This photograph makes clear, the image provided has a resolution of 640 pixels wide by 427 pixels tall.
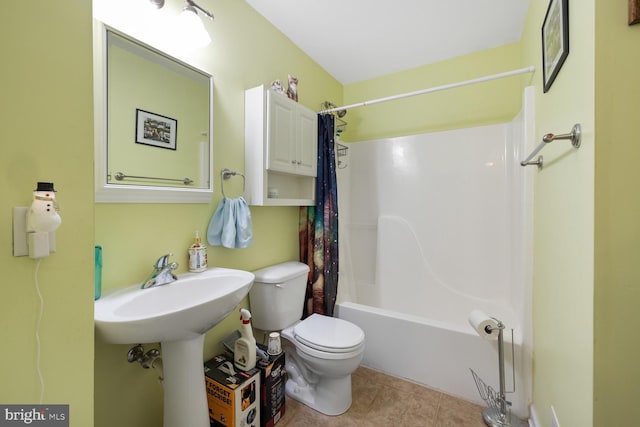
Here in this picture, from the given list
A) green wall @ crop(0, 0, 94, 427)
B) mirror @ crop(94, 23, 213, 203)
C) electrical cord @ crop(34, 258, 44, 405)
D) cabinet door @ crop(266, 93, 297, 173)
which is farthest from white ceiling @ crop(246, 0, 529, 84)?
electrical cord @ crop(34, 258, 44, 405)

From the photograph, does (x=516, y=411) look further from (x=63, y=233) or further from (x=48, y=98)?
(x=48, y=98)

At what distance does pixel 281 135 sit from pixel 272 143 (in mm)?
104

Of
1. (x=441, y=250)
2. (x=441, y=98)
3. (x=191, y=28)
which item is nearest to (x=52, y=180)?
(x=191, y=28)

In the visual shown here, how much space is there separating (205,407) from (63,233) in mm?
907

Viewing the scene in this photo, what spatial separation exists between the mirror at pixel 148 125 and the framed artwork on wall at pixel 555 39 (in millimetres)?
1476

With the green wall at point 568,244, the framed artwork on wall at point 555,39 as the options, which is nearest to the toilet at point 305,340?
the green wall at point 568,244

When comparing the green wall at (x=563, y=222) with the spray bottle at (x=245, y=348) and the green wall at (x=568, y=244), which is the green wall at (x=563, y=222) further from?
the spray bottle at (x=245, y=348)

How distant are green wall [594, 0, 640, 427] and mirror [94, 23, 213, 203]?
4.84ft

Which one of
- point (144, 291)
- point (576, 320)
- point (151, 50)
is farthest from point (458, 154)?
point (144, 291)

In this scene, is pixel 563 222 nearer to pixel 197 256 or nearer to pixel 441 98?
pixel 197 256

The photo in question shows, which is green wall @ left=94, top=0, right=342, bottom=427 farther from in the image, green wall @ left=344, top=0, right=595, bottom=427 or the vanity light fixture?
green wall @ left=344, top=0, right=595, bottom=427

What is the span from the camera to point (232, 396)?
3.85 feet

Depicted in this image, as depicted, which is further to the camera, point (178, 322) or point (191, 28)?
point (191, 28)

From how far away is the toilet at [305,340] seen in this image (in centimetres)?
139
